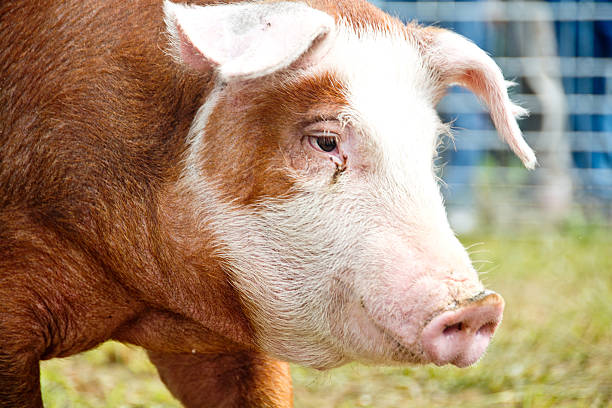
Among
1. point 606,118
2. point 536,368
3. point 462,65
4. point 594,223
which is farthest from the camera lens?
point 606,118

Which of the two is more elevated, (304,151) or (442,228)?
(304,151)

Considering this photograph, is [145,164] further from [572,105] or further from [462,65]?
[572,105]

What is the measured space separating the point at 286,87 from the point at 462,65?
69cm

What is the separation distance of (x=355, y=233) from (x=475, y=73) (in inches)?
33.6

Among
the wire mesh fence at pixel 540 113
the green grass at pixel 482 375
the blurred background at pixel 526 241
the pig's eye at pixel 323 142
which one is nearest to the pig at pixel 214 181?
the pig's eye at pixel 323 142

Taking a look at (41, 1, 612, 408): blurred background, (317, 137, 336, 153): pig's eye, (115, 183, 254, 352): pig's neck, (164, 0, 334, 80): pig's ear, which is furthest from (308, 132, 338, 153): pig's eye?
(41, 1, 612, 408): blurred background

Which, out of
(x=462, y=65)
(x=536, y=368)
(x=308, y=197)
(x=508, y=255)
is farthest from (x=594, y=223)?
(x=308, y=197)

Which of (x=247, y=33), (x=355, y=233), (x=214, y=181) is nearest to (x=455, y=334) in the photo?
(x=355, y=233)

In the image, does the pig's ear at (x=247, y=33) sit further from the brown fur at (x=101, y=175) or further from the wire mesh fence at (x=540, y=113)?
the wire mesh fence at (x=540, y=113)

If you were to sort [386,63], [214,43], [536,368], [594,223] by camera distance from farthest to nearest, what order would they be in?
[594,223], [536,368], [386,63], [214,43]

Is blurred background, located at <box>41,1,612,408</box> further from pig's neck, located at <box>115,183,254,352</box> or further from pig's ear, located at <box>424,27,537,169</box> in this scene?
pig's neck, located at <box>115,183,254,352</box>

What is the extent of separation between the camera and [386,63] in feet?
9.64

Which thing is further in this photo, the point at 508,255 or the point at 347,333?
the point at 508,255

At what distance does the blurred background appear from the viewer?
14.0ft
